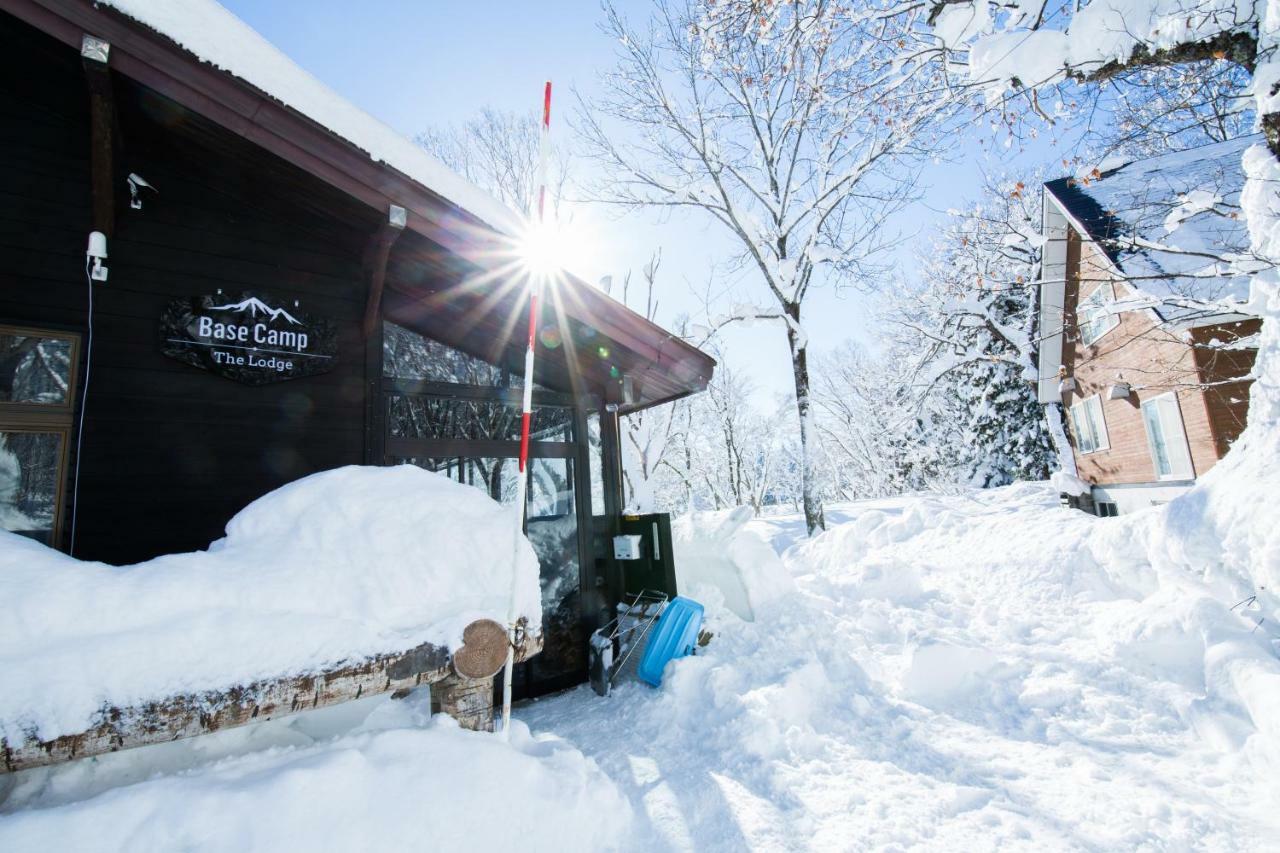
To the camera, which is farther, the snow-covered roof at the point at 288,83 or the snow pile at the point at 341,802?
the snow-covered roof at the point at 288,83

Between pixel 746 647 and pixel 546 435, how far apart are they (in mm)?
3010

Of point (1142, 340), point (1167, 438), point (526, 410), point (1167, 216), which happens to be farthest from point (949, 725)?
Result: point (1142, 340)

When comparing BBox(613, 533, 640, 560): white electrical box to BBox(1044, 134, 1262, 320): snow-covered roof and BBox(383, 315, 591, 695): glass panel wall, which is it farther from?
BBox(1044, 134, 1262, 320): snow-covered roof

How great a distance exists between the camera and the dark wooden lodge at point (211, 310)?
353cm

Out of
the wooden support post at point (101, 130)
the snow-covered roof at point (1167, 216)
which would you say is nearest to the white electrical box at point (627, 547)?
the wooden support post at point (101, 130)

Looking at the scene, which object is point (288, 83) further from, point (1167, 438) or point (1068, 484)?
point (1068, 484)

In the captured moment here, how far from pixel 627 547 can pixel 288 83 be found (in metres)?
4.71

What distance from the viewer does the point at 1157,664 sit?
14.3ft

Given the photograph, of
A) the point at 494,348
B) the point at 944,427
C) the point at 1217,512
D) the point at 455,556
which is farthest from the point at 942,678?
the point at 944,427

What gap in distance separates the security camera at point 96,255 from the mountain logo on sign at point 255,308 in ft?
2.06

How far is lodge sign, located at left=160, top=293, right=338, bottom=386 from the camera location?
13.2 ft

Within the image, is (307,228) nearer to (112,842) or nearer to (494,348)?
(494,348)

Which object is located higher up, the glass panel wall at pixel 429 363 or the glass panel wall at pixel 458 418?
the glass panel wall at pixel 429 363

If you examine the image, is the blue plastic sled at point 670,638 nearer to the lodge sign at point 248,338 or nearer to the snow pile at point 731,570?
the snow pile at point 731,570
